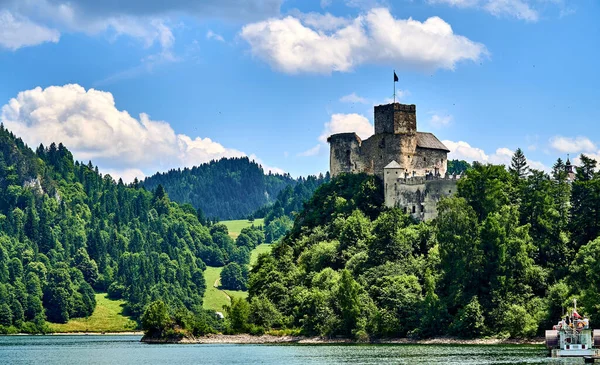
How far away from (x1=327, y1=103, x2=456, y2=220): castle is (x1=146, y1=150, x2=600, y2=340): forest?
2.87 m

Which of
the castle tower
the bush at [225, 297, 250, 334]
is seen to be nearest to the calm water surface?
the bush at [225, 297, 250, 334]

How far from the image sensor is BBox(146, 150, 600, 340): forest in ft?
340

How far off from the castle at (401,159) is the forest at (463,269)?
2.87 m

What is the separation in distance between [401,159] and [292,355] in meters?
43.3

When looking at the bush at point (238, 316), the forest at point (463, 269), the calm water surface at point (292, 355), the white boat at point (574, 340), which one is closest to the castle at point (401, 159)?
the forest at point (463, 269)

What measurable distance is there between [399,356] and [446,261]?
23448 mm

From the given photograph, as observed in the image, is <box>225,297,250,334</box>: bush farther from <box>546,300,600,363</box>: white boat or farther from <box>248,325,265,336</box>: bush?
<box>546,300,600,363</box>: white boat

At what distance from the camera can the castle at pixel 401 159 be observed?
125 m


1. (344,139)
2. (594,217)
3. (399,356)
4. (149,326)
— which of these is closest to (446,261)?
(594,217)

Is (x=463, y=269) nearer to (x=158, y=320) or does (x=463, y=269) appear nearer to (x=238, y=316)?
(x=238, y=316)

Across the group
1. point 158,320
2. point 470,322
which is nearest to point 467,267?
point 470,322

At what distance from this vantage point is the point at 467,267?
106562mm

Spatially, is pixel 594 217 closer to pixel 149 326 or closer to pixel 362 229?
pixel 362 229

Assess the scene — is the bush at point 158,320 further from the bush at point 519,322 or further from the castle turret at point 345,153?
the bush at point 519,322
